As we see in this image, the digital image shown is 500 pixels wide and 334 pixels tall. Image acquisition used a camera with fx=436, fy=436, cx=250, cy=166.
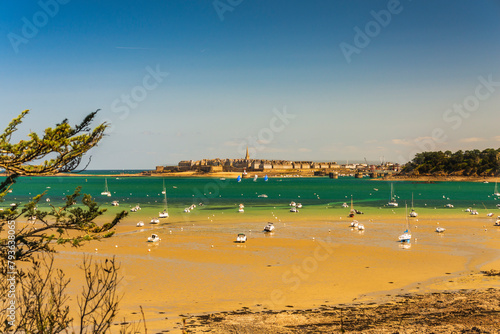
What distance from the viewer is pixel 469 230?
50.9 meters

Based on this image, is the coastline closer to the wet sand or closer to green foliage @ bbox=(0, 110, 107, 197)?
the wet sand

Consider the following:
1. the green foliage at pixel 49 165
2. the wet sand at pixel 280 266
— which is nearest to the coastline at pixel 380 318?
the wet sand at pixel 280 266

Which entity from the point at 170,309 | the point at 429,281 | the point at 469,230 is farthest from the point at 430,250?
the point at 170,309

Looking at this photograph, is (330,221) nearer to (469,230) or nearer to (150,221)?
(469,230)

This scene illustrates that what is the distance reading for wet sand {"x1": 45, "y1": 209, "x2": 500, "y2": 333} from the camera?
2239cm

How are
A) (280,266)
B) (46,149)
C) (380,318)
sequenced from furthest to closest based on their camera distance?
(280,266) < (380,318) < (46,149)

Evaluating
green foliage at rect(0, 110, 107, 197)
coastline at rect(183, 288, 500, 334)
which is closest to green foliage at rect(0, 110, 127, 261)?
green foliage at rect(0, 110, 107, 197)

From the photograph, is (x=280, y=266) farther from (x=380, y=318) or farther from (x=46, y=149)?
(x=46, y=149)

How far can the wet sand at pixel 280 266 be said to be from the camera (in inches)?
882

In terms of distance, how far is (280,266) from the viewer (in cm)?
3069

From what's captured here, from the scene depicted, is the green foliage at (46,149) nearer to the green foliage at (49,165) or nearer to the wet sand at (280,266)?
the green foliage at (49,165)

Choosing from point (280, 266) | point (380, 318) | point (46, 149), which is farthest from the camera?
point (280, 266)

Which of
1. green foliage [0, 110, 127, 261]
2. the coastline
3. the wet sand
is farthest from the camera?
the wet sand

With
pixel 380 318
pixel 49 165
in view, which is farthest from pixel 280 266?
pixel 49 165
